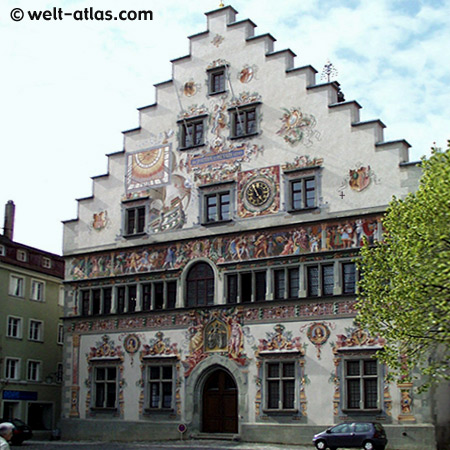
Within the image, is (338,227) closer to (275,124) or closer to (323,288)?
(323,288)

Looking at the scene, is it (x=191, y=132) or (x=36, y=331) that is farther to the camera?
(x=36, y=331)

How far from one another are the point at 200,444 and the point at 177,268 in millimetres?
8013

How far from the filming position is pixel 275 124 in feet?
112

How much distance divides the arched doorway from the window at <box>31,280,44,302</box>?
50.8ft

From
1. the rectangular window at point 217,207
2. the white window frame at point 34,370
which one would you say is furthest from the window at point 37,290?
the rectangular window at point 217,207

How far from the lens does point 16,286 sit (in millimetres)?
43406

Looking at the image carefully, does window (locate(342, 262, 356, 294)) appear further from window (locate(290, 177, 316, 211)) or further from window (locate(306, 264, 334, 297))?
window (locate(290, 177, 316, 211))

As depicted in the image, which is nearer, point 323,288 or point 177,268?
point 323,288

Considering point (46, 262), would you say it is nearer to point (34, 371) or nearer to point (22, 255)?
point (22, 255)

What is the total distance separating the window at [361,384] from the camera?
1160 inches

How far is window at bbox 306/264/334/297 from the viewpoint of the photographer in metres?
31.1

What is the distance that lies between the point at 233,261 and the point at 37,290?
16.6 meters

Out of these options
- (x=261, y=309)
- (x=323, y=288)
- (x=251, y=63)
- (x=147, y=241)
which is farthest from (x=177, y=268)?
(x=251, y=63)

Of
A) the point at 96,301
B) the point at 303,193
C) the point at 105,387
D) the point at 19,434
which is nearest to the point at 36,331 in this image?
the point at 96,301
